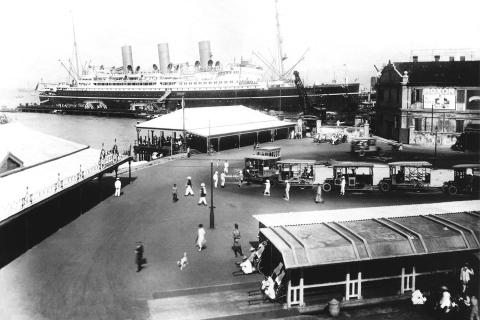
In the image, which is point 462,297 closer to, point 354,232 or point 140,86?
point 354,232

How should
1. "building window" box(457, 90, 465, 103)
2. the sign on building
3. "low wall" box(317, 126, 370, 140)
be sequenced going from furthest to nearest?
"low wall" box(317, 126, 370, 140), the sign on building, "building window" box(457, 90, 465, 103)

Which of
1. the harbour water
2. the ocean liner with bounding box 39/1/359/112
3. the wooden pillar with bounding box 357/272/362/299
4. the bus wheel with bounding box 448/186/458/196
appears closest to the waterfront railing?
the wooden pillar with bounding box 357/272/362/299

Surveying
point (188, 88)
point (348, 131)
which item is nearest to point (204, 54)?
point (188, 88)

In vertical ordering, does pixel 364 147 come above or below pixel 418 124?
below

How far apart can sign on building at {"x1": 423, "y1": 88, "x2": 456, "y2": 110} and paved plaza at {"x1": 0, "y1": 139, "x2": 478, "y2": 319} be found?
22.2 m

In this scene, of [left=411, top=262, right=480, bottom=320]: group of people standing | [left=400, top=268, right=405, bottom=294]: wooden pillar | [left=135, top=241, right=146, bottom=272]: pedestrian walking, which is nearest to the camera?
[left=411, top=262, right=480, bottom=320]: group of people standing

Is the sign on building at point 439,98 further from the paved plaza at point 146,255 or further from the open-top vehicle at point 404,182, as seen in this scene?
the paved plaza at point 146,255

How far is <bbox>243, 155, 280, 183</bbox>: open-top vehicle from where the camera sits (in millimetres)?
31688

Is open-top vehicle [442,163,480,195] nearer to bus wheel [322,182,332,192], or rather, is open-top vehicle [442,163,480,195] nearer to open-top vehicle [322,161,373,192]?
open-top vehicle [322,161,373,192]

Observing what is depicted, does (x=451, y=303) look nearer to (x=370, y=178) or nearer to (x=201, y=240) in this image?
(x=201, y=240)

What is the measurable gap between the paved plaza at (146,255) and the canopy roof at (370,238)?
2.24m

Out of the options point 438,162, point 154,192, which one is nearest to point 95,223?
point 154,192

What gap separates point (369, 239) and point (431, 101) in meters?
38.1

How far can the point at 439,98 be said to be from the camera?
4709 cm
